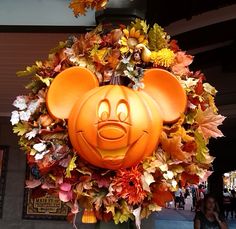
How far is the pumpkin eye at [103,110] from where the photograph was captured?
1761 mm

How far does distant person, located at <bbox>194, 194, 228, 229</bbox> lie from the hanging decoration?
7.99ft

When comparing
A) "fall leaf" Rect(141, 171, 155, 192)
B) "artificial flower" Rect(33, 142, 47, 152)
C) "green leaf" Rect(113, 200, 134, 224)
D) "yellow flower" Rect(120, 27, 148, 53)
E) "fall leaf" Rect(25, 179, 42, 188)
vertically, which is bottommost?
"green leaf" Rect(113, 200, 134, 224)

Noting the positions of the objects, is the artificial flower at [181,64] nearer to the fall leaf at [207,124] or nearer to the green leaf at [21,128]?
the fall leaf at [207,124]

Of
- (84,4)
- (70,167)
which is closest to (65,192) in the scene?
(70,167)

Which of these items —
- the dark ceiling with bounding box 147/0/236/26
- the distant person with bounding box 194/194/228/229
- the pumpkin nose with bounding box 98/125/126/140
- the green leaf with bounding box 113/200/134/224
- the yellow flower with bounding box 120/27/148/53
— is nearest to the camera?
the pumpkin nose with bounding box 98/125/126/140

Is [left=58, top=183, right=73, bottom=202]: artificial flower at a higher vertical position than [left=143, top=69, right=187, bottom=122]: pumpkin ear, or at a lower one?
lower

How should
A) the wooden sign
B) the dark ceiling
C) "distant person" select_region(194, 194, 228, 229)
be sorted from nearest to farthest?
the dark ceiling → "distant person" select_region(194, 194, 228, 229) → the wooden sign

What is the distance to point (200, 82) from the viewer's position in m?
1.98

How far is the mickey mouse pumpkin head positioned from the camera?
1769mm

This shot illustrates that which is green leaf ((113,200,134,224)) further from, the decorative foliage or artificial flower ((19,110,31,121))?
the decorative foliage

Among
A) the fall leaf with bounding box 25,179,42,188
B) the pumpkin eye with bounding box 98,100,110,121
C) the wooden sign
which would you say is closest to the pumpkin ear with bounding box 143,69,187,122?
the pumpkin eye with bounding box 98,100,110,121

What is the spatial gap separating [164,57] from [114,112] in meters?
0.36

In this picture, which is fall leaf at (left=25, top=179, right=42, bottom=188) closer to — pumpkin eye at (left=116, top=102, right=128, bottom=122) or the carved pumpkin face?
the carved pumpkin face

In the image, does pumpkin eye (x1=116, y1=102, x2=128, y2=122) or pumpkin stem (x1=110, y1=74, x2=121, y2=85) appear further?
pumpkin stem (x1=110, y1=74, x2=121, y2=85)
